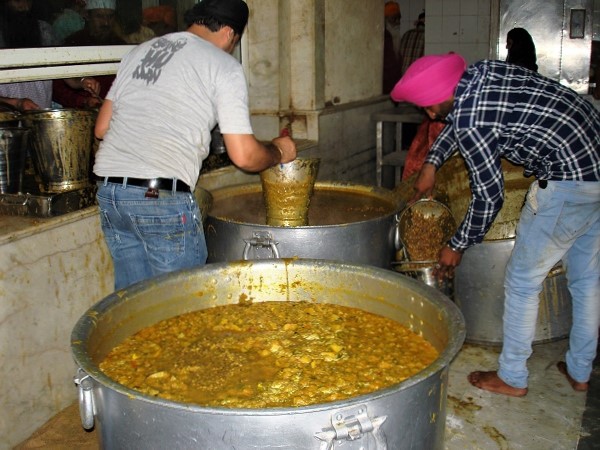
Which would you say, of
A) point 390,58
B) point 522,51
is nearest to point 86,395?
point 522,51

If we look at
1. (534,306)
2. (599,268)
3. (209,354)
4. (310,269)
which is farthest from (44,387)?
(599,268)

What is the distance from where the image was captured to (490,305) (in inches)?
167

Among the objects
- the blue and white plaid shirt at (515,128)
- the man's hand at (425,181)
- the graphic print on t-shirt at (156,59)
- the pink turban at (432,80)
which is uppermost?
the graphic print on t-shirt at (156,59)

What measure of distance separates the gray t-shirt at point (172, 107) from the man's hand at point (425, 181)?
5.10ft

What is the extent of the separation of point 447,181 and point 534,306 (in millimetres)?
1645

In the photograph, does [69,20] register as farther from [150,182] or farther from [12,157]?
[150,182]

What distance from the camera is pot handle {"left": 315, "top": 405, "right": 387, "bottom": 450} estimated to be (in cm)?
173

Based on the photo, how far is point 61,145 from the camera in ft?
11.9

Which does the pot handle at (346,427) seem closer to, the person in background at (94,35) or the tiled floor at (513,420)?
the tiled floor at (513,420)

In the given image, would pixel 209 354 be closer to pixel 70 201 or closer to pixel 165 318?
pixel 165 318

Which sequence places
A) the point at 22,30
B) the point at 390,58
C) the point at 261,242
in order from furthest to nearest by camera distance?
the point at 390,58, the point at 22,30, the point at 261,242

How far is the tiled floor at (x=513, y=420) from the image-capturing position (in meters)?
3.29

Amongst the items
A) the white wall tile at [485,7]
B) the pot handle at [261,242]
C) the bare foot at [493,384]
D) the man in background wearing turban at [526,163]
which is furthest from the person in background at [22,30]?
the white wall tile at [485,7]

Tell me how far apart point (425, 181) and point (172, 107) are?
185 centimetres
